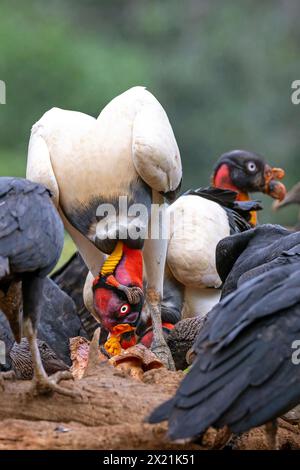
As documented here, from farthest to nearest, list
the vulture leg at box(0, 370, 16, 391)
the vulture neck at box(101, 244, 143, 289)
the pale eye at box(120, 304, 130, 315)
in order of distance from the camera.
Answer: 1. the vulture neck at box(101, 244, 143, 289)
2. the pale eye at box(120, 304, 130, 315)
3. the vulture leg at box(0, 370, 16, 391)

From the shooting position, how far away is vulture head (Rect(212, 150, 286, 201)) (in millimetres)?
8773

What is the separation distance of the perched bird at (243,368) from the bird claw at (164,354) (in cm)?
201

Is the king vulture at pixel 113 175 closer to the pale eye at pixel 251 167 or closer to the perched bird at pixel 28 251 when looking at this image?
the perched bird at pixel 28 251

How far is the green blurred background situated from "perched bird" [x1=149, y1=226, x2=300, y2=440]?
11.0 meters

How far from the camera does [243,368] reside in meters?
4.16

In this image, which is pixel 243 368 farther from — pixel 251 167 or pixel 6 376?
pixel 251 167

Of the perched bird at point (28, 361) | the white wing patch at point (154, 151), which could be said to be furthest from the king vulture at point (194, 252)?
the perched bird at point (28, 361)

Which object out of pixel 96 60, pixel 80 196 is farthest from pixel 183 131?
pixel 80 196

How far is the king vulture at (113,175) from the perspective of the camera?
258 inches

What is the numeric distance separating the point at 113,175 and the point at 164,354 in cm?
96

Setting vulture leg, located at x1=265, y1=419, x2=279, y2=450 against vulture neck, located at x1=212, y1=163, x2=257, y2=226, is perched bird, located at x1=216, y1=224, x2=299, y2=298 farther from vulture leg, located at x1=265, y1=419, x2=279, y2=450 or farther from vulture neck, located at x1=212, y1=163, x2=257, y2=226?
vulture neck, located at x1=212, y1=163, x2=257, y2=226

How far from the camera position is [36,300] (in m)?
4.99

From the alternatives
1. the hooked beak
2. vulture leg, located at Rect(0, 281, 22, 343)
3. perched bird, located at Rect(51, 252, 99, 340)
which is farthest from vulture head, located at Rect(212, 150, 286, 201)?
vulture leg, located at Rect(0, 281, 22, 343)

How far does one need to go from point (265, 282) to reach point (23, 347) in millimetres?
1921
